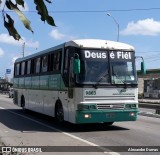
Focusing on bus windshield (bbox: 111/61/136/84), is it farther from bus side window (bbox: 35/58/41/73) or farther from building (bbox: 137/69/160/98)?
building (bbox: 137/69/160/98)

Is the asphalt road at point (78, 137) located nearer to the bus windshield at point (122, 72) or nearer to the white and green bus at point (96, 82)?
the white and green bus at point (96, 82)

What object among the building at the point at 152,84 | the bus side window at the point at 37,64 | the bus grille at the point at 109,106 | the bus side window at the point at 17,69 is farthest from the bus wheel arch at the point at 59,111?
the building at the point at 152,84

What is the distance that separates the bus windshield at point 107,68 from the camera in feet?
42.3

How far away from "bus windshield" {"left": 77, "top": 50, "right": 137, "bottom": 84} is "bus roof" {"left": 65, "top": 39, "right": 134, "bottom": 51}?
20cm

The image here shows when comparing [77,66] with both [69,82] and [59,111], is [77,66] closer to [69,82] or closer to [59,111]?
[69,82]

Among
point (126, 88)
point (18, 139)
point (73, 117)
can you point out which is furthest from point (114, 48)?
point (18, 139)

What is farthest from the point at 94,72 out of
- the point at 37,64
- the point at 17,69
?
the point at 17,69

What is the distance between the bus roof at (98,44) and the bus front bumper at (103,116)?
7.35ft

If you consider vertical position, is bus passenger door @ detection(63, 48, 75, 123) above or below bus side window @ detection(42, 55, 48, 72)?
below

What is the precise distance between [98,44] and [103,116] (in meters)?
2.52

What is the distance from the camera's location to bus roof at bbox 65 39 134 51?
1327 centimetres

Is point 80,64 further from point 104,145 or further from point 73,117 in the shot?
point 104,145

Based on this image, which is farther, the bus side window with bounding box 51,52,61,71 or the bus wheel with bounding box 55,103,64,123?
the bus side window with bounding box 51,52,61,71

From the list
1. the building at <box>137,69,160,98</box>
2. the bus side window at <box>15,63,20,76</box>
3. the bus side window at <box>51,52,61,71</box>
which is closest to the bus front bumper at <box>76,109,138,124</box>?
the bus side window at <box>51,52,61,71</box>
